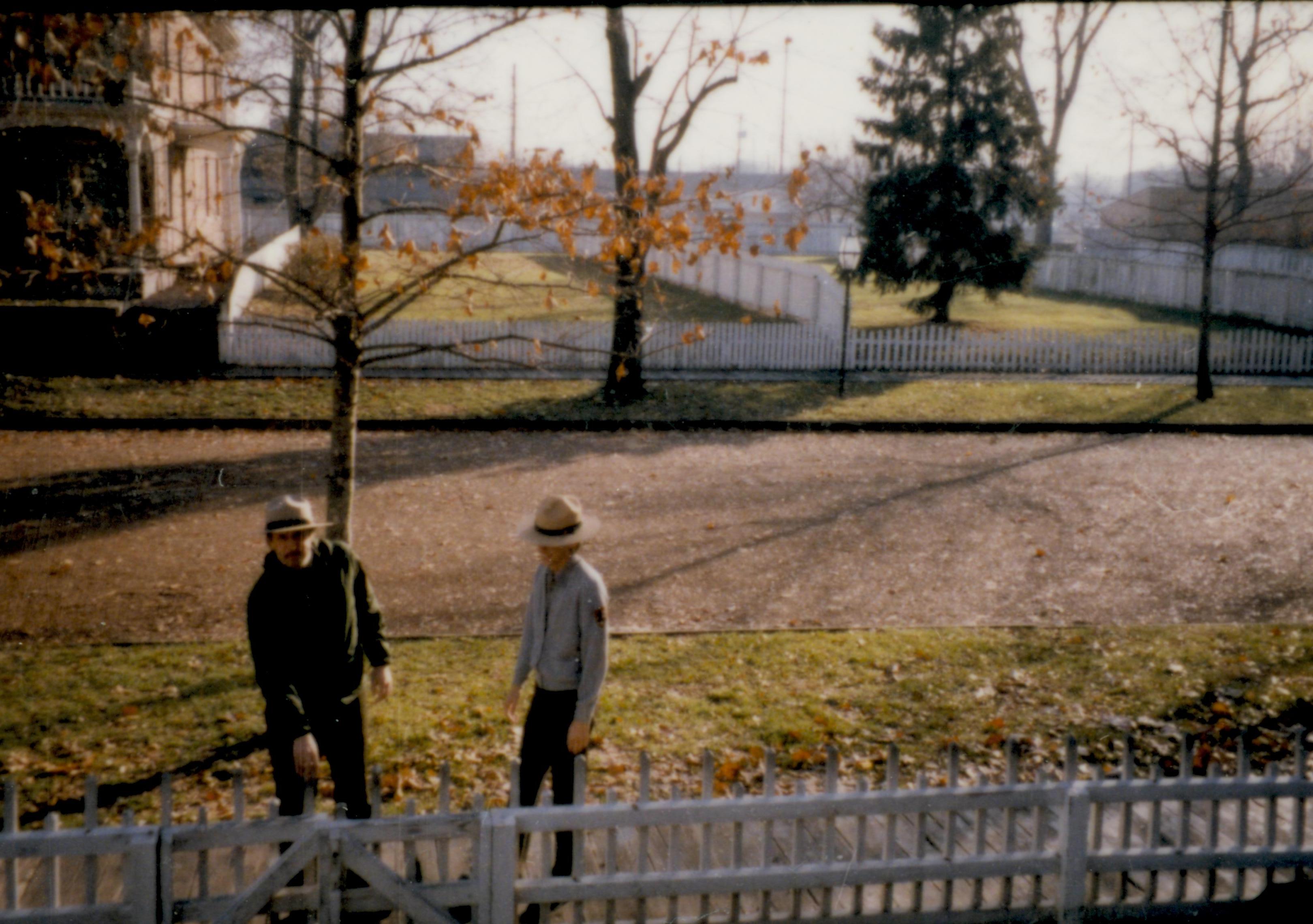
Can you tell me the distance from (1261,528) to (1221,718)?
6.44 meters

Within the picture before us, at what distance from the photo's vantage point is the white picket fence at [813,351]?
71.5 feet

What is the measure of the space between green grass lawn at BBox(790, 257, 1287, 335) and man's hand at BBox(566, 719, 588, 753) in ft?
88.8

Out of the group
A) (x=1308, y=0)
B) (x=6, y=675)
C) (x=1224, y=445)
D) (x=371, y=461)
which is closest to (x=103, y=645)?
(x=6, y=675)

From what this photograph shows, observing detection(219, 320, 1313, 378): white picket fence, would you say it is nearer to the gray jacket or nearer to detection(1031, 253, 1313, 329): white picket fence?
detection(1031, 253, 1313, 329): white picket fence

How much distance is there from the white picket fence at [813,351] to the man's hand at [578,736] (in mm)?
16439

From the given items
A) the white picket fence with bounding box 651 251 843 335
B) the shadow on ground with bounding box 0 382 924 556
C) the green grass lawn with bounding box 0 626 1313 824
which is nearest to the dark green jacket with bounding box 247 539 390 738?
the green grass lawn with bounding box 0 626 1313 824

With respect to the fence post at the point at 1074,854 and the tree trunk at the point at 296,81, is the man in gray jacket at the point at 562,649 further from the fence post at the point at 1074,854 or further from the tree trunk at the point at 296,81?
the tree trunk at the point at 296,81

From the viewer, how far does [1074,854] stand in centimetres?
470

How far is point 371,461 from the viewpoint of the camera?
1598 cm

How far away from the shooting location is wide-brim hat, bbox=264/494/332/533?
15.8 feet

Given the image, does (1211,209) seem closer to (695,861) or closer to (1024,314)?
(1024,314)

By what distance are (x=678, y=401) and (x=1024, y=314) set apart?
21387 millimetres

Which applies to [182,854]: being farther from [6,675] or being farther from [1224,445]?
[1224,445]

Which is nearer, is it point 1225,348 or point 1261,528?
point 1261,528
